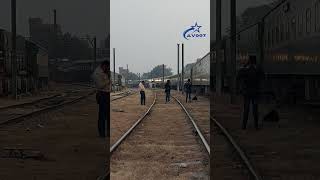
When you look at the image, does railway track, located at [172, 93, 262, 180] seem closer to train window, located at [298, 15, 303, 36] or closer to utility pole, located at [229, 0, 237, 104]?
train window, located at [298, 15, 303, 36]

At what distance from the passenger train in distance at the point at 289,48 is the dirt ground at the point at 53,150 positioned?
20.2 feet

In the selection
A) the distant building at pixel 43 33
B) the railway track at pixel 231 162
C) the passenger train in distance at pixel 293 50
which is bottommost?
the railway track at pixel 231 162

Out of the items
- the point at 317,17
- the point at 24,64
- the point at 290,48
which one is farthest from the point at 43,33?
the point at 317,17

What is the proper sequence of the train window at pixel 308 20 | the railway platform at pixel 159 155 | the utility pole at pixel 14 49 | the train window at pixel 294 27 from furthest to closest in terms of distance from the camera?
Result: the utility pole at pixel 14 49 < the train window at pixel 294 27 < the train window at pixel 308 20 < the railway platform at pixel 159 155

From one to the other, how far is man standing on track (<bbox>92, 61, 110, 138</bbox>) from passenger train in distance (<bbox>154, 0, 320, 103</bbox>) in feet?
17.7

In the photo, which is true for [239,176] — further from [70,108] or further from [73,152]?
[70,108]

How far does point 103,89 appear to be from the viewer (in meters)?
12.2

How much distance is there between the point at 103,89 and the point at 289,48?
720cm

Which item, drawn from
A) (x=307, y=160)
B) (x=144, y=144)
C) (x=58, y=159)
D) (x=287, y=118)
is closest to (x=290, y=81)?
(x=287, y=118)

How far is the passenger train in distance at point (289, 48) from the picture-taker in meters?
14.3

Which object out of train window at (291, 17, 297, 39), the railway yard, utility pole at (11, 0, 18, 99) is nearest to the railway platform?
the railway yard

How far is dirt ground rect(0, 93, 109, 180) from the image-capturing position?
845 cm

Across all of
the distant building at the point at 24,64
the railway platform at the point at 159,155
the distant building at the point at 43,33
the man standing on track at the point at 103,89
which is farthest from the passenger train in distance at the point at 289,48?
the distant building at the point at 24,64

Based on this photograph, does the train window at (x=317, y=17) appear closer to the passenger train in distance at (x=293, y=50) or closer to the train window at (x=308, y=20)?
the passenger train in distance at (x=293, y=50)
